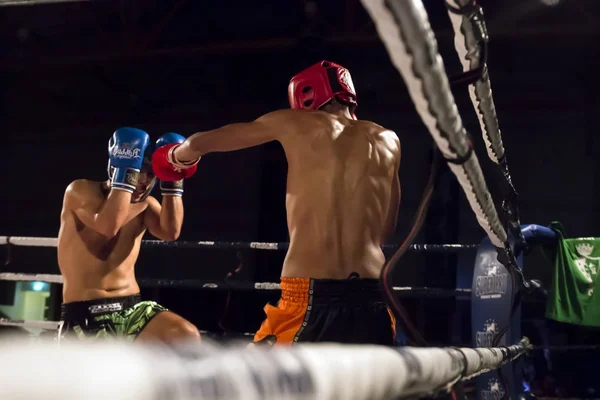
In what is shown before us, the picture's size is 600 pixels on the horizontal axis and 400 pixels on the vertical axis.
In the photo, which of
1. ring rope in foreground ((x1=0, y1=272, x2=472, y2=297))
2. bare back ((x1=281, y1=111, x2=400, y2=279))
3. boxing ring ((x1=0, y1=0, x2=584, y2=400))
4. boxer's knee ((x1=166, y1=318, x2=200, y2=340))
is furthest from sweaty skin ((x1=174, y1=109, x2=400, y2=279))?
ring rope in foreground ((x1=0, y1=272, x2=472, y2=297))

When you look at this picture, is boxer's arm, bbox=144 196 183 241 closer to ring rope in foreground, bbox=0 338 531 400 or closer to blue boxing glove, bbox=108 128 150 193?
blue boxing glove, bbox=108 128 150 193

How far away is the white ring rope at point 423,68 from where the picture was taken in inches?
21.2

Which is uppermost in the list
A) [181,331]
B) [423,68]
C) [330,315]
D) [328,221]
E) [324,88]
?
[324,88]

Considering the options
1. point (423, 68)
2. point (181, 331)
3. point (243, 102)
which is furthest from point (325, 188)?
point (243, 102)

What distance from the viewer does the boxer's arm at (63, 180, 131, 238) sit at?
2.01 metres

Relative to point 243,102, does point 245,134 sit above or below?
below

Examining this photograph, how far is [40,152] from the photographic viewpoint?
7.05 meters

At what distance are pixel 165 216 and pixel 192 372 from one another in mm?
2169

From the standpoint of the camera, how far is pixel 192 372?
27cm

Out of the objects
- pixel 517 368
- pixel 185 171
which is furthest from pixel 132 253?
pixel 517 368

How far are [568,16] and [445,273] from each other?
2619 millimetres

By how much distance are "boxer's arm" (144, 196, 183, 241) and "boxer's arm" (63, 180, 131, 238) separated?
0.26 metres

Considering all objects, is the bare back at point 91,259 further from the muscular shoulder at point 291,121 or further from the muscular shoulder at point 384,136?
the muscular shoulder at point 384,136

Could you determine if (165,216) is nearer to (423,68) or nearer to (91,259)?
(91,259)
